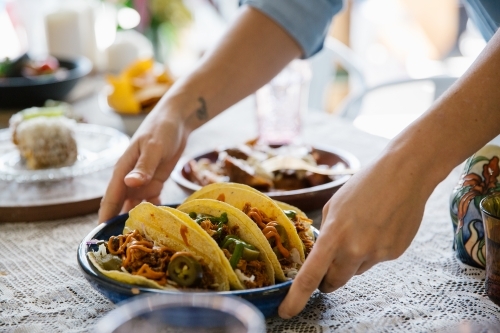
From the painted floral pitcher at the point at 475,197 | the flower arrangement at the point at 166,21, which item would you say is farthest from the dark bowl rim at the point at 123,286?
the flower arrangement at the point at 166,21

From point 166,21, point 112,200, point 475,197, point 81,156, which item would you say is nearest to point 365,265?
point 475,197

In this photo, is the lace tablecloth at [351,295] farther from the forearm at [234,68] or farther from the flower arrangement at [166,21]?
the flower arrangement at [166,21]

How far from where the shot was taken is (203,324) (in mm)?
623

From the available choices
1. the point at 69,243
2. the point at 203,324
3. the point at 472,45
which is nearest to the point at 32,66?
the point at 69,243

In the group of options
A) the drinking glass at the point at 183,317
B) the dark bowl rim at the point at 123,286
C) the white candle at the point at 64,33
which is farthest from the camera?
the white candle at the point at 64,33

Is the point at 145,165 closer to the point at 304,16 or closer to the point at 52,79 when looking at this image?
the point at 304,16

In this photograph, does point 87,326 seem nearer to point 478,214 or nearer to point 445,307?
point 445,307

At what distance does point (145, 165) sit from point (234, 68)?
388mm

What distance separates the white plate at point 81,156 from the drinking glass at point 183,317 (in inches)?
40.1

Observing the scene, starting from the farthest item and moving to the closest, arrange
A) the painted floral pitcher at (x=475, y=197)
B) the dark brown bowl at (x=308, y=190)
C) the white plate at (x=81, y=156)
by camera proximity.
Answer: the white plate at (x=81, y=156)
the dark brown bowl at (x=308, y=190)
the painted floral pitcher at (x=475, y=197)

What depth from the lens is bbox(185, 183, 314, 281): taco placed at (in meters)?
0.99

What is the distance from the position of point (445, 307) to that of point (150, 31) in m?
3.32

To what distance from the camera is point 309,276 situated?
0.87m

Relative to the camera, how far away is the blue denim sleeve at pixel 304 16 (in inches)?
60.7
